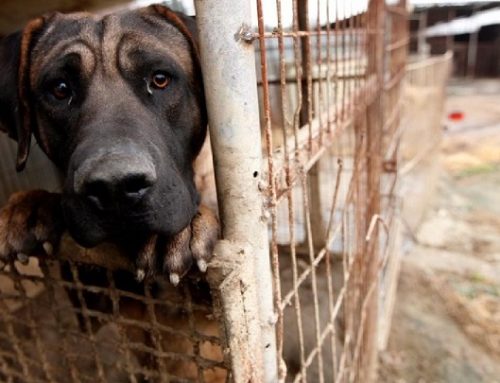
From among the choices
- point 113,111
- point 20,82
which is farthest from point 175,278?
point 20,82

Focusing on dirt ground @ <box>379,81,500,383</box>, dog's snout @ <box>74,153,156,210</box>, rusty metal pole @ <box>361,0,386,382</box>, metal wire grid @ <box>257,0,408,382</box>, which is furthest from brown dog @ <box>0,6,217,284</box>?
dirt ground @ <box>379,81,500,383</box>

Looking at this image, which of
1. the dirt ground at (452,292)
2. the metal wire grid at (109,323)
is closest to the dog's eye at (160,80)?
the metal wire grid at (109,323)

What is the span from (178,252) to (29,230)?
465 mm

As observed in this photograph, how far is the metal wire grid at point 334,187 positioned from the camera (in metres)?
1.27

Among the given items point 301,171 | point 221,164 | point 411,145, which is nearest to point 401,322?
point 411,145

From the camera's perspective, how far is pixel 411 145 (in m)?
6.04

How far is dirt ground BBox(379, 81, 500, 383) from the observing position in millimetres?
3621

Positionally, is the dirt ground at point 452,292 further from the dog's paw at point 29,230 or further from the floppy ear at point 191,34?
the dog's paw at point 29,230

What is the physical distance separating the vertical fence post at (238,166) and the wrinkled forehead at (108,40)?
1.54 feet

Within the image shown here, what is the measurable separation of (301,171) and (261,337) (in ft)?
1.56

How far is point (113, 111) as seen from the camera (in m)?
1.21

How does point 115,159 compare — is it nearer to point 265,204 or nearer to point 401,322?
point 265,204

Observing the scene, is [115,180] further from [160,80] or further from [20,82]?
[20,82]

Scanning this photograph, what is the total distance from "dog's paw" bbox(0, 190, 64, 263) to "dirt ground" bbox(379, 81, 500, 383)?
3.07 meters
